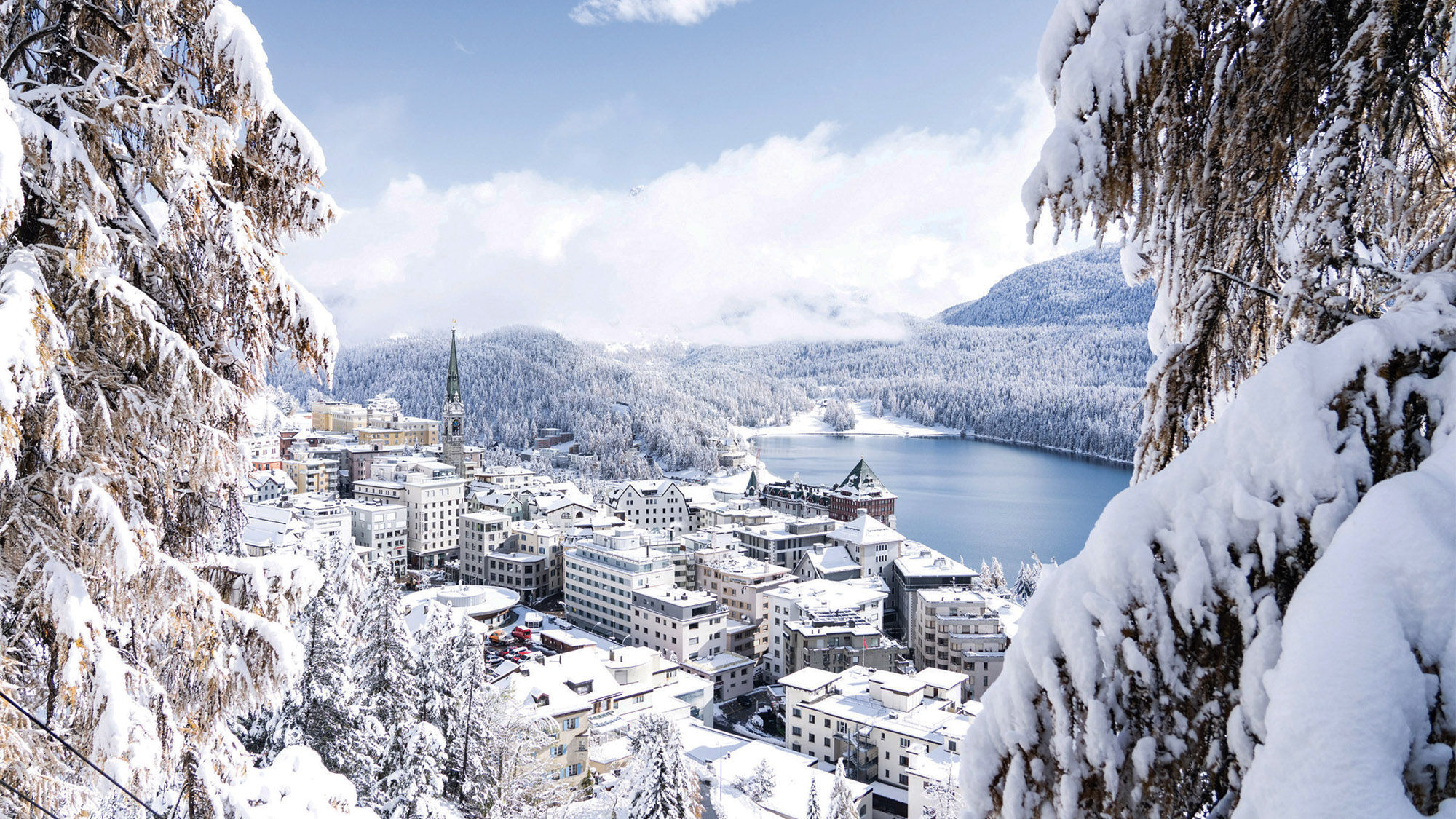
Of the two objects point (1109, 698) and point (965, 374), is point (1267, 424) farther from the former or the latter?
point (965, 374)

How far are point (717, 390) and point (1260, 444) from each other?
11849cm

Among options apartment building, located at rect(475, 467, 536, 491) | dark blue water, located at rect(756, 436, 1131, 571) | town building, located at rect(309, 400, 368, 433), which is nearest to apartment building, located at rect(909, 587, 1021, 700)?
dark blue water, located at rect(756, 436, 1131, 571)

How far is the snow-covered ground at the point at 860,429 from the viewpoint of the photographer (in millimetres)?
101000

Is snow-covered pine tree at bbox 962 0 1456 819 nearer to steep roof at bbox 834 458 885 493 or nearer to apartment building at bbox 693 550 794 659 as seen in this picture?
apartment building at bbox 693 550 794 659

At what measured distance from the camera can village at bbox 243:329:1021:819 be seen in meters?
14.1

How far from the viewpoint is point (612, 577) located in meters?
23.9

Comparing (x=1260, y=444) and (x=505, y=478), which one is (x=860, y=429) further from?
(x=1260, y=444)

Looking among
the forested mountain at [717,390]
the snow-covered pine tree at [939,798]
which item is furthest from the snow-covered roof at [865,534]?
the forested mountain at [717,390]

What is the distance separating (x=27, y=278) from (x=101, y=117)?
599mm

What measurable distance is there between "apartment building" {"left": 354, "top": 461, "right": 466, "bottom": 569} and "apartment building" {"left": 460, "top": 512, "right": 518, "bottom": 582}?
1.10m

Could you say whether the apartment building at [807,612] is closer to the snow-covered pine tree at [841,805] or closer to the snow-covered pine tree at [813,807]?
the snow-covered pine tree at [841,805]

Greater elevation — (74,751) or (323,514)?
(74,751)

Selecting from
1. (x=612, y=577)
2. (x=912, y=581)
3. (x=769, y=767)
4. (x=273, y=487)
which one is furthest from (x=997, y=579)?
(x=273, y=487)

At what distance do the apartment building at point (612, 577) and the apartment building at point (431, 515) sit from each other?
9.39m
